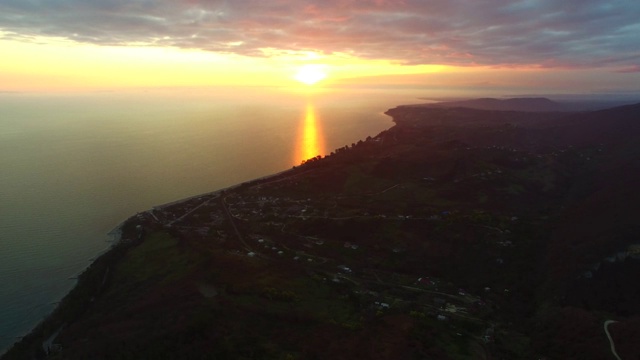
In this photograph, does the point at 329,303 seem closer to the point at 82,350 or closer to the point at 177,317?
the point at 177,317

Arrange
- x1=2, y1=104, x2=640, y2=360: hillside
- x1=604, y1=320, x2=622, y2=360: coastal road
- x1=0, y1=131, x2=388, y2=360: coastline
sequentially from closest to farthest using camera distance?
1. x1=604, y1=320, x2=622, y2=360: coastal road
2. x1=2, y1=104, x2=640, y2=360: hillside
3. x1=0, y1=131, x2=388, y2=360: coastline

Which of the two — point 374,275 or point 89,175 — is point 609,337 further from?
point 89,175

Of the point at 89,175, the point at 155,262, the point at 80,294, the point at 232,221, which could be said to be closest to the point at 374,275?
the point at 155,262

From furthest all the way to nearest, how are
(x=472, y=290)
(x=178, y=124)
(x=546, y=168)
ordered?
(x=178, y=124), (x=546, y=168), (x=472, y=290)

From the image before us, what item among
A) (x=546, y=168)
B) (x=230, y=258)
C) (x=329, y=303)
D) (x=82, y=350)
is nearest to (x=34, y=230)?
(x=230, y=258)

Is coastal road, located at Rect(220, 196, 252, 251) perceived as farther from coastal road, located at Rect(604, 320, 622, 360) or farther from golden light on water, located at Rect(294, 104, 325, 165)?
golden light on water, located at Rect(294, 104, 325, 165)

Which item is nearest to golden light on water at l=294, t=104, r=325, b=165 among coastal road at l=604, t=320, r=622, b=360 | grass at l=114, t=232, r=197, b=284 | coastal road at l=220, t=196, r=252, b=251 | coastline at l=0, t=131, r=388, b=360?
coastal road at l=220, t=196, r=252, b=251

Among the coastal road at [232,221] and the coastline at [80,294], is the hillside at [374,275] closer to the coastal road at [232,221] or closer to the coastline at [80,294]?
the coastline at [80,294]
